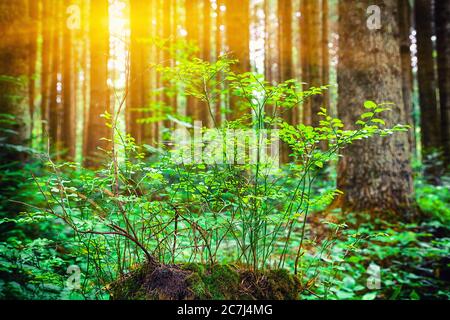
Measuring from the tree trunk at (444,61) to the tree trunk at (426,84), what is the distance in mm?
1079

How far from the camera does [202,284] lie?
197cm

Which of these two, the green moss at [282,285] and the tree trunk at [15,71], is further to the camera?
the tree trunk at [15,71]

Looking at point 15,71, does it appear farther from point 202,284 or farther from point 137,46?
point 202,284

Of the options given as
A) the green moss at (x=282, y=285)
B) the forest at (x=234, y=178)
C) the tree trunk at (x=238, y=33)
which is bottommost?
the green moss at (x=282, y=285)

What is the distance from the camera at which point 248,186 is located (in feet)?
6.89

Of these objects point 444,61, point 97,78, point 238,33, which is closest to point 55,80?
point 97,78

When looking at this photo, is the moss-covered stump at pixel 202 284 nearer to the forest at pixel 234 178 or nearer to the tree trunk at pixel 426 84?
the forest at pixel 234 178

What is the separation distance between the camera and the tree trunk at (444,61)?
8.59 metres

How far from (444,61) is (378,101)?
17.7 ft

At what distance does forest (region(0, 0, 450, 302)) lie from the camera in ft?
6.68

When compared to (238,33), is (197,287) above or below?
below

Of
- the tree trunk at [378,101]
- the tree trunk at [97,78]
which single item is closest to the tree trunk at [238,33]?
the tree trunk at [378,101]

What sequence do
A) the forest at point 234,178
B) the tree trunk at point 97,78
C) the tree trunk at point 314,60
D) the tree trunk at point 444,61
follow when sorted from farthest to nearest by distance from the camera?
the tree trunk at point 314,60 < the tree trunk at point 444,61 < the tree trunk at point 97,78 < the forest at point 234,178

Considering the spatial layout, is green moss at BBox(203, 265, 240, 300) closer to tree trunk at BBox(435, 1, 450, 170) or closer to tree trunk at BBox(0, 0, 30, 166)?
tree trunk at BBox(0, 0, 30, 166)
